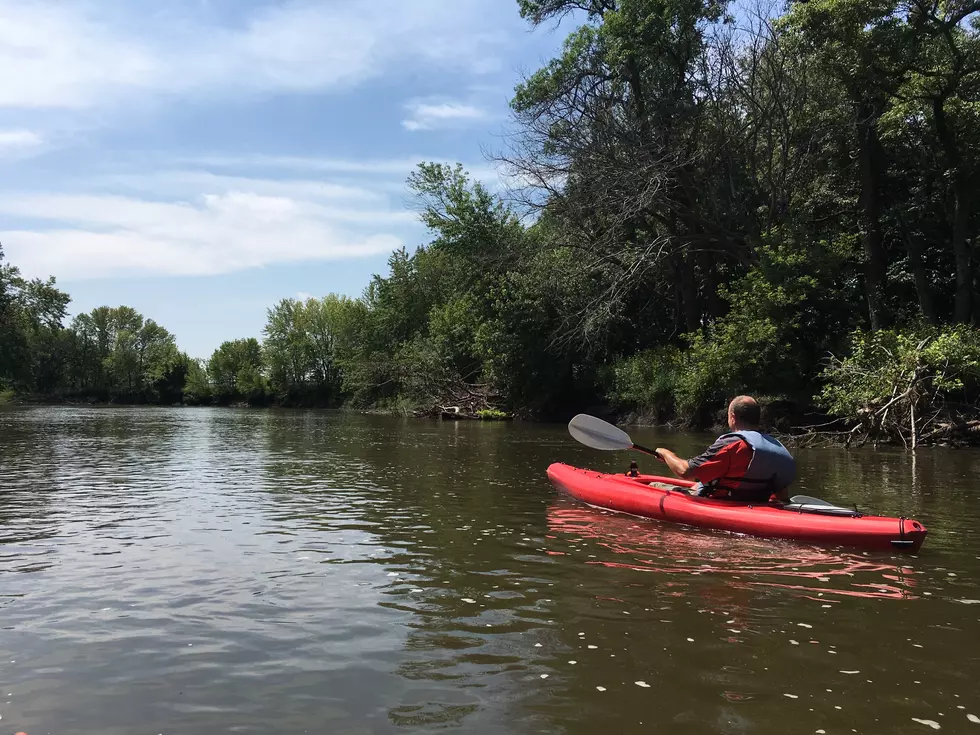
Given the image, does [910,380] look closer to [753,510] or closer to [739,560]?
[753,510]

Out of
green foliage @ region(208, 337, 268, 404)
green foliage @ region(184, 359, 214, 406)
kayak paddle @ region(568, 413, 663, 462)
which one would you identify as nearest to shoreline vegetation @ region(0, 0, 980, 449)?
kayak paddle @ region(568, 413, 663, 462)

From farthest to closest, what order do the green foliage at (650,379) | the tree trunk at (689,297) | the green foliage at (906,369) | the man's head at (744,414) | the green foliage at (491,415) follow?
1. the green foliage at (491,415)
2. the tree trunk at (689,297)
3. the green foliage at (650,379)
4. the green foliage at (906,369)
5. the man's head at (744,414)

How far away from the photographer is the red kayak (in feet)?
21.6

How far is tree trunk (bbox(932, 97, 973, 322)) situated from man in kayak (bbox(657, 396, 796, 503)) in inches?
587

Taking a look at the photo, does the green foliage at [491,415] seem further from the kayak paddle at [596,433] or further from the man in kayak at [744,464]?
the man in kayak at [744,464]

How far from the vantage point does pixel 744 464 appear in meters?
7.55

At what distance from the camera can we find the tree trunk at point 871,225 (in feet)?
68.6

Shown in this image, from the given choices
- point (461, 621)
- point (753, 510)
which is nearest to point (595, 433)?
point (753, 510)

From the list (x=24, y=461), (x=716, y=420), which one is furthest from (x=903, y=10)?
(x=24, y=461)

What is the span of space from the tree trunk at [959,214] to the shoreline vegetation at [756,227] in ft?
0.17

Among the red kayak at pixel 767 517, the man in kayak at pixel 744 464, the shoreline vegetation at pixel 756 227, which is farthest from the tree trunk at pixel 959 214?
the man in kayak at pixel 744 464

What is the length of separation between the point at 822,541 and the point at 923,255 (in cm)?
1897

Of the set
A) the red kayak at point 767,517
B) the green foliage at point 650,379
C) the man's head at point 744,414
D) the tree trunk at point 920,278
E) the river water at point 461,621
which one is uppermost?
the tree trunk at point 920,278

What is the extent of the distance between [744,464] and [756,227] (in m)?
17.4
